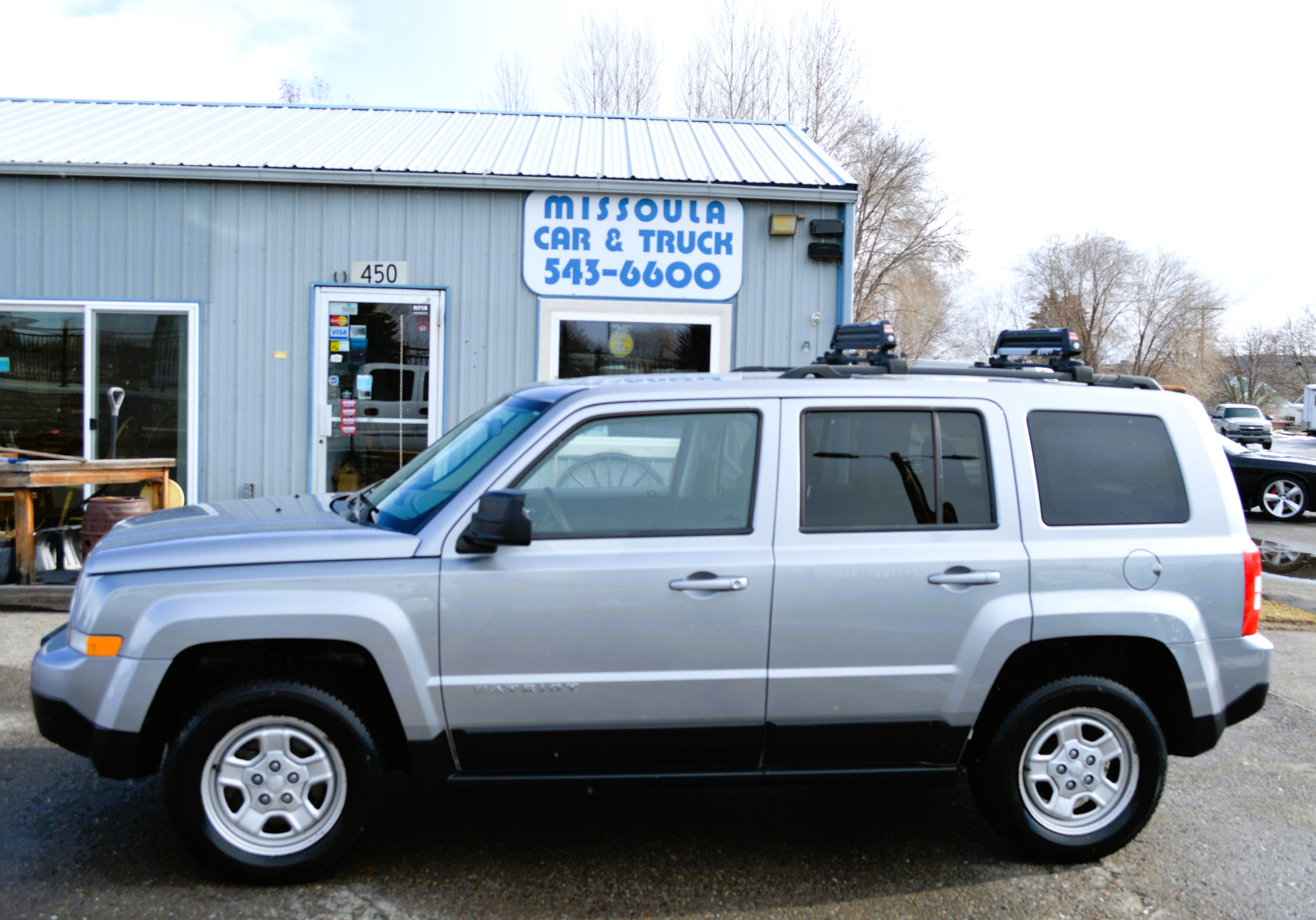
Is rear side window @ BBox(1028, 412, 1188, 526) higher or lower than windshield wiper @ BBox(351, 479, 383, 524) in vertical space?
higher

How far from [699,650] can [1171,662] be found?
5.79 feet

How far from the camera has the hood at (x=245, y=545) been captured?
10.9ft

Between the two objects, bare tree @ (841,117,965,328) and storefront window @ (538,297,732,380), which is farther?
bare tree @ (841,117,965,328)

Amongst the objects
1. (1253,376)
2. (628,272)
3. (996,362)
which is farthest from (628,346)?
(1253,376)

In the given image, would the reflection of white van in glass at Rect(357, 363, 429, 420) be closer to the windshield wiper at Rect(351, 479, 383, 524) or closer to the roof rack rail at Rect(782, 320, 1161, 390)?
the windshield wiper at Rect(351, 479, 383, 524)

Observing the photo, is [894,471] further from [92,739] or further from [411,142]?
[411,142]

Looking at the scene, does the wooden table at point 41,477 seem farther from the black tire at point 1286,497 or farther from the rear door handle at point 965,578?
the black tire at point 1286,497

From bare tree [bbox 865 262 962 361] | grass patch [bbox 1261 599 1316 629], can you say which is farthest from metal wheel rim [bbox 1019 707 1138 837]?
bare tree [bbox 865 262 962 361]

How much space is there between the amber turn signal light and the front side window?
1.39m

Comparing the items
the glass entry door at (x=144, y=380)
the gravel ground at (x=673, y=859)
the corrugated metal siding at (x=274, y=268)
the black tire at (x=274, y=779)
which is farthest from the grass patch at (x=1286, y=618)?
the glass entry door at (x=144, y=380)

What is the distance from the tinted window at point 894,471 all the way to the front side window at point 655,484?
247 millimetres

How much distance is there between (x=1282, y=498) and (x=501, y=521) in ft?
50.3

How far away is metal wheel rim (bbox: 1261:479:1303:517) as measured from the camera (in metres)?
14.9

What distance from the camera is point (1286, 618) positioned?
7.98m
